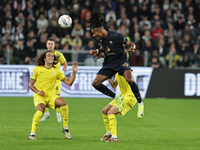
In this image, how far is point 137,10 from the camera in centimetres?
2053

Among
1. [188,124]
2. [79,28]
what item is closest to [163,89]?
[79,28]

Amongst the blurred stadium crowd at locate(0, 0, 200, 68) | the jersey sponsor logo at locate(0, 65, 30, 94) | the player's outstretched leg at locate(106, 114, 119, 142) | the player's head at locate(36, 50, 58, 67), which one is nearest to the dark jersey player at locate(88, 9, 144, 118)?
the player's outstretched leg at locate(106, 114, 119, 142)

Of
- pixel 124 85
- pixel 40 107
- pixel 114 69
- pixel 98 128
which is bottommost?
pixel 98 128

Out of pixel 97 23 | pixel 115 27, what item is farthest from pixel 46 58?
pixel 115 27

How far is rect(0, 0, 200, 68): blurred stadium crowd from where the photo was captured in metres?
17.3

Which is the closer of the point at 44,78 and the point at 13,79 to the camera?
the point at 44,78

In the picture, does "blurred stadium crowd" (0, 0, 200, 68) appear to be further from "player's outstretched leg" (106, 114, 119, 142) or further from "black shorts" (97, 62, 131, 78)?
"player's outstretched leg" (106, 114, 119, 142)

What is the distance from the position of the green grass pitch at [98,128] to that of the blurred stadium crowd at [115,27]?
2.95m

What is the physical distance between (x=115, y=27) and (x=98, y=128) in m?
10.7

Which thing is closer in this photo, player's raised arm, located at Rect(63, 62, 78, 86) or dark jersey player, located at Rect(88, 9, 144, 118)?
dark jersey player, located at Rect(88, 9, 144, 118)

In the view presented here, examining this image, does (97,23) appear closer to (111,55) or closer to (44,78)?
(111,55)

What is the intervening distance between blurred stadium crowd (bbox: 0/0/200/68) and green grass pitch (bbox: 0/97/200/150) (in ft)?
9.69

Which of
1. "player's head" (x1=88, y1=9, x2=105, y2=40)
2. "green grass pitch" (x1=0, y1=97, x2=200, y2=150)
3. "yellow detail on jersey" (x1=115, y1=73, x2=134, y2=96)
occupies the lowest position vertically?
"green grass pitch" (x1=0, y1=97, x2=200, y2=150)

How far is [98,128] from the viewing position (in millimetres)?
→ 9227
